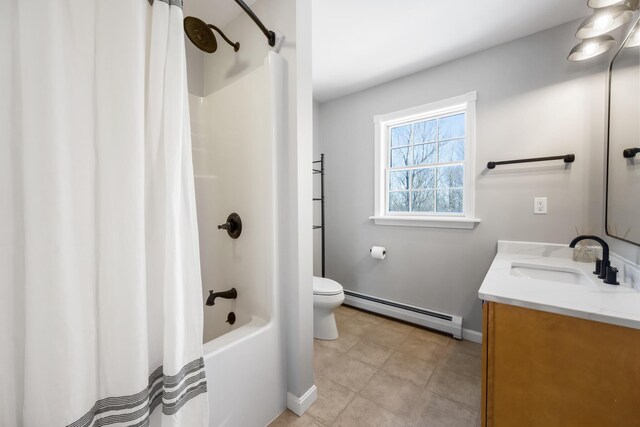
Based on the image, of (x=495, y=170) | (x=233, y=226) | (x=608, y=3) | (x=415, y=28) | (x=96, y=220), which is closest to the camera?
(x=96, y=220)

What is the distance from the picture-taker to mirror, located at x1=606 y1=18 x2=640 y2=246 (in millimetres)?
1125

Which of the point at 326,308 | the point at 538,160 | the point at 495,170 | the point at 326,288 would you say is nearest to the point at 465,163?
the point at 495,170

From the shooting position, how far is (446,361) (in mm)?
1771

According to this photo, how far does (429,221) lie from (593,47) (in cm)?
144

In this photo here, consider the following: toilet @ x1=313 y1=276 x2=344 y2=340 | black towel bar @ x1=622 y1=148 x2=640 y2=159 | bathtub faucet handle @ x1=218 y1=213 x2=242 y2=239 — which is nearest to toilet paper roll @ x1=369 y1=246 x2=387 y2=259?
toilet @ x1=313 y1=276 x2=344 y2=340

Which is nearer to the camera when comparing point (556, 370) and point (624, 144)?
point (556, 370)

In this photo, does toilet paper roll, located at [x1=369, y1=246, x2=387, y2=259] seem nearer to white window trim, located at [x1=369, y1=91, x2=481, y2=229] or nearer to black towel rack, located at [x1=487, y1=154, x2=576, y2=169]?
white window trim, located at [x1=369, y1=91, x2=481, y2=229]

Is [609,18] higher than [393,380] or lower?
higher

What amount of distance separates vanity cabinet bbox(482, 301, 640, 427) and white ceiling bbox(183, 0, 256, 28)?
221 cm

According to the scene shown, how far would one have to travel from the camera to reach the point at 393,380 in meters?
1.59

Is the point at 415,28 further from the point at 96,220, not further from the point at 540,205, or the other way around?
the point at 96,220

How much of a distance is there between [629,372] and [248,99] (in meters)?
1.92

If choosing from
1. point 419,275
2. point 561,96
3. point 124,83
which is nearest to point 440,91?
point 561,96

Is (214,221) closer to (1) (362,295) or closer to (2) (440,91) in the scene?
(1) (362,295)
